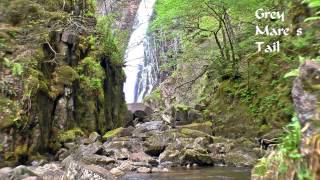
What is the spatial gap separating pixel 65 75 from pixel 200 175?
737 cm

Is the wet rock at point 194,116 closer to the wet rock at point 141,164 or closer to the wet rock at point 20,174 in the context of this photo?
the wet rock at point 141,164

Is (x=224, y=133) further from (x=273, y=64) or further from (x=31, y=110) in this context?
(x=31, y=110)

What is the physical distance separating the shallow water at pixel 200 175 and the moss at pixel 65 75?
223 inches

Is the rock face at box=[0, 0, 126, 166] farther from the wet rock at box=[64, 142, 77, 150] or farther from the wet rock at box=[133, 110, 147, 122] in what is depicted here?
the wet rock at box=[133, 110, 147, 122]

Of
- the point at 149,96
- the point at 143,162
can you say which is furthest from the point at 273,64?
the point at 149,96

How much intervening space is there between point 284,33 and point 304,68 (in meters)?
9.06

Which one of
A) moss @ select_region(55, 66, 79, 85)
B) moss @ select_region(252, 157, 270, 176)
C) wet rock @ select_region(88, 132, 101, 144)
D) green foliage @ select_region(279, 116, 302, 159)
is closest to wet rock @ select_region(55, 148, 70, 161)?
wet rock @ select_region(88, 132, 101, 144)

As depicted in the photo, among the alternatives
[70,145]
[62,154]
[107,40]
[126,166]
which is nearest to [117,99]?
[107,40]

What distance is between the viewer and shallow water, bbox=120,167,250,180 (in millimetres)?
10610

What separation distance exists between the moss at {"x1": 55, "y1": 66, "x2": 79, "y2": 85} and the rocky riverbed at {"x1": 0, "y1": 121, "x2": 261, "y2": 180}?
7.31 feet

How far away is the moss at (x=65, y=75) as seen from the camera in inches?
624

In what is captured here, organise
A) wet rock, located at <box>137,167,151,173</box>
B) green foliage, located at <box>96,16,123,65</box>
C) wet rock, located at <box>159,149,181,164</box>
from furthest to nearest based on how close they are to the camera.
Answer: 1. green foliage, located at <box>96,16,123,65</box>
2. wet rock, located at <box>159,149,181,164</box>
3. wet rock, located at <box>137,167,151,173</box>

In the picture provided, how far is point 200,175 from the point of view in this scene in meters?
11.0

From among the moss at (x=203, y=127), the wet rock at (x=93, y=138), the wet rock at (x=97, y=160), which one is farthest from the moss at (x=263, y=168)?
the moss at (x=203, y=127)
